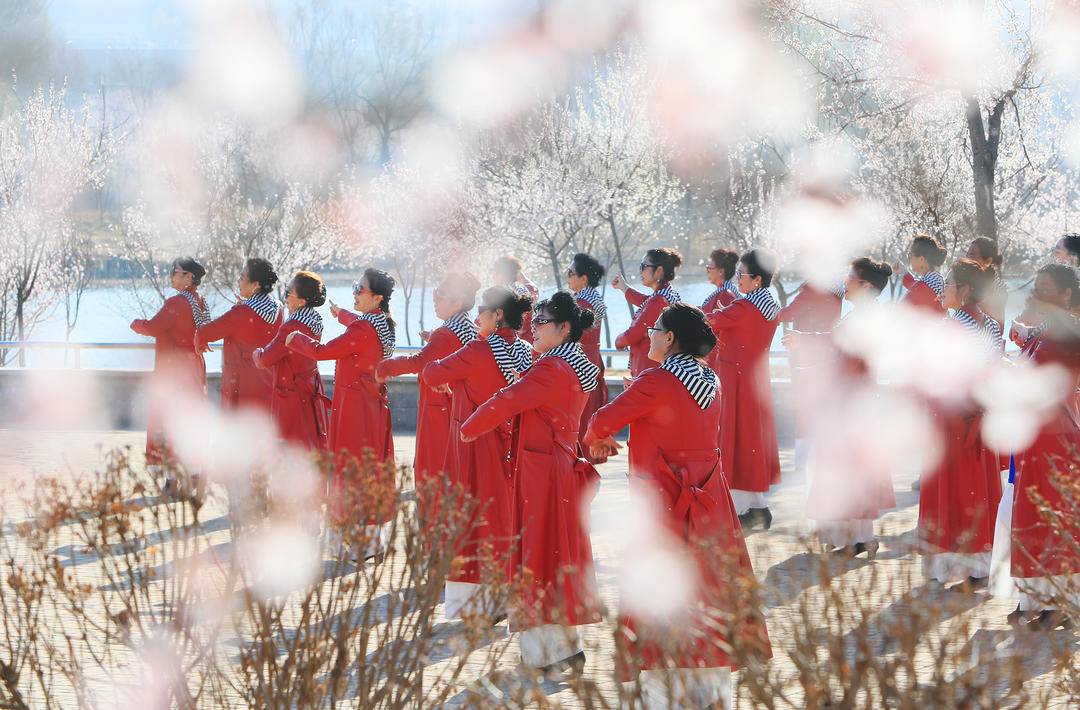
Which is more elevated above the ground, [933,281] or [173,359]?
[173,359]

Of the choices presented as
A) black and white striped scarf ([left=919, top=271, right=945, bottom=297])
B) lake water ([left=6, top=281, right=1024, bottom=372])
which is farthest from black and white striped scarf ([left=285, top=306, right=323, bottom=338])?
lake water ([left=6, top=281, right=1024, bottom=372])

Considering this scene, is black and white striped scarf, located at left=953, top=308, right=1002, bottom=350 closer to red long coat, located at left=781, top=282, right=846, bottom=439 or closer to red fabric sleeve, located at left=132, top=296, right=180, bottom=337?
red long coat, located at left=781, top=282, right=846, bottom=439

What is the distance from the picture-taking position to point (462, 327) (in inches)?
325

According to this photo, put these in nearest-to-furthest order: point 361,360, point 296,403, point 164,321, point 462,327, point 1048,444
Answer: point 1048,444 → point 462,327 → point 361,360 → point 296,403 → point 164,321

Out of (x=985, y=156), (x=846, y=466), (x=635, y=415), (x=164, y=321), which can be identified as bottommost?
(x=635, y=415)

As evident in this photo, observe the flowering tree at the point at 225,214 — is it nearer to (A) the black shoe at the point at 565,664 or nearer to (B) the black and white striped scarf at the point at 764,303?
(B) the black and white striped scarf at the point at 764,303

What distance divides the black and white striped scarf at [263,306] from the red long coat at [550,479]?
173 inches

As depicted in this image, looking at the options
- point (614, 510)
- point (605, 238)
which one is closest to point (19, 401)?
point (614, 510)

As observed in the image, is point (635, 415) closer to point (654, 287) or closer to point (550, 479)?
point (550, 479)

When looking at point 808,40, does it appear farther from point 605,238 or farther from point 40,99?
point 605,238

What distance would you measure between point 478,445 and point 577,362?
146 centimetres

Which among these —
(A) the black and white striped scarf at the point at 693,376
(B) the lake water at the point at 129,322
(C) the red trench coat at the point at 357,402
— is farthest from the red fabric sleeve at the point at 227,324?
(B) the lake water at the point at 129,322

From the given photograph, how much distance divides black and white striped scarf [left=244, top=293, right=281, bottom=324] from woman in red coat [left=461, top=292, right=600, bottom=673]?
4.39m

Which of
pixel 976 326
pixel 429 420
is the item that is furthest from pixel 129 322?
pixel 976 326
